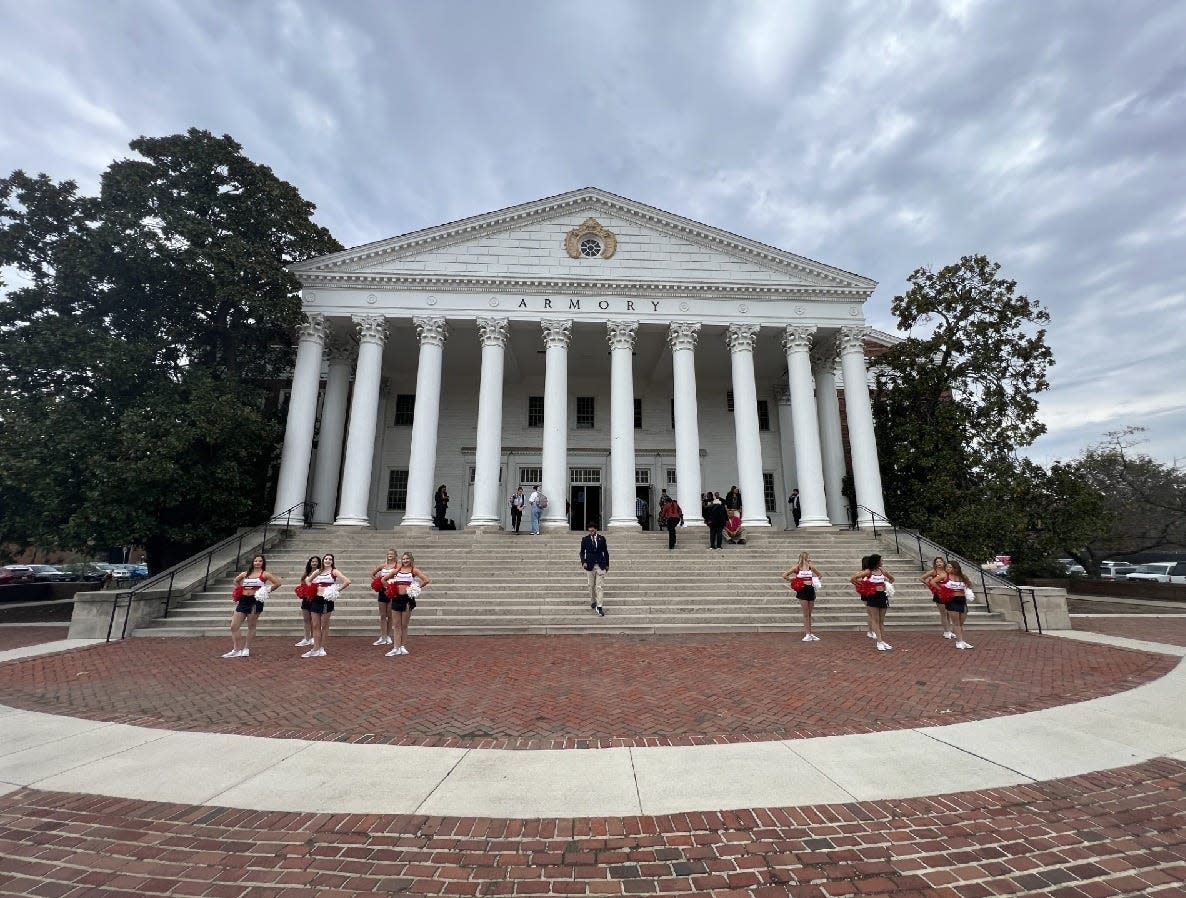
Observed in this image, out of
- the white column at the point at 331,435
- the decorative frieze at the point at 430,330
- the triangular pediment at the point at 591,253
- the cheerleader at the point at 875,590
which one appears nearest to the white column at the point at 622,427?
the triangular pediment at the point at 591,253

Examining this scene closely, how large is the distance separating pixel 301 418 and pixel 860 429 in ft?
75.7

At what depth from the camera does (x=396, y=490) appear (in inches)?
1094

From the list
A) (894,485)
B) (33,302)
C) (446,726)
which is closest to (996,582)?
(894,485)

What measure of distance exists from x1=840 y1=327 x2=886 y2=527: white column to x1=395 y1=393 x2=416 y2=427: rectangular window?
21656 millimetres

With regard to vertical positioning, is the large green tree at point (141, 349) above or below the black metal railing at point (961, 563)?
above

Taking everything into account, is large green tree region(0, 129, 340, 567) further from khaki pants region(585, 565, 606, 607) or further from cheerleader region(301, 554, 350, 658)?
khaki pants region(585, 565, 606, 607)

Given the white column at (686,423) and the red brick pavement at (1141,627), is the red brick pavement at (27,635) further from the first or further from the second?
the red brick pavement at (1141,627)

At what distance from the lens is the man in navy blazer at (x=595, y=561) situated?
42.3ft

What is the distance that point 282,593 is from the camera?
547 inches

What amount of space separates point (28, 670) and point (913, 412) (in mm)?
29165

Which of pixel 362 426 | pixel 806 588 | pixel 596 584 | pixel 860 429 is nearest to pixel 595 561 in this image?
pixel 596 584

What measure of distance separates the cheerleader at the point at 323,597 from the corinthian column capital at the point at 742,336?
18614mm

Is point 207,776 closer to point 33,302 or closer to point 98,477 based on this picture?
point 98,477

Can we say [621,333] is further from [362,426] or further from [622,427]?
[362,426]
